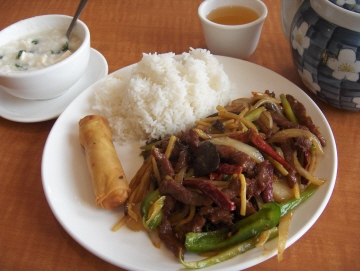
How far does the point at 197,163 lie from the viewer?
1.60 m

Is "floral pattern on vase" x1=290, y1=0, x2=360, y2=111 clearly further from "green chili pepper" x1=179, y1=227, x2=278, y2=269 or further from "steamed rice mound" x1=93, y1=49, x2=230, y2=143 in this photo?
"green chili pepper" x1=179, y1=227, x2=278, y2=269

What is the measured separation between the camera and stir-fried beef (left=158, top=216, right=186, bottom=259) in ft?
4.61

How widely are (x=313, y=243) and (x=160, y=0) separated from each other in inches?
97.5

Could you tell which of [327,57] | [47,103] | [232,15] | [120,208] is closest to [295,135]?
[327,57]

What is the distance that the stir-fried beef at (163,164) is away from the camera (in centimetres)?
162

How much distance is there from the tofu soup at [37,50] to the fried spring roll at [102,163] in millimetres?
538

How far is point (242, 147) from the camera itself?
1649mm

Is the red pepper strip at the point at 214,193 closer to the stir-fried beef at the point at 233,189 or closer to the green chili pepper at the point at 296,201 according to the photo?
the stir-fried beef at the point at 233,189

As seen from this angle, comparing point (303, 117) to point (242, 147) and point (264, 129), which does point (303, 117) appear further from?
point (242, 147)

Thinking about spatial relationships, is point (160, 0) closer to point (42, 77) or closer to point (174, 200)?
point (42, 77)

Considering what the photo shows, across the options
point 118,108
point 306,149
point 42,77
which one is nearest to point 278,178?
point 306,149

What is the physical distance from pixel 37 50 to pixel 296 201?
6.03ft

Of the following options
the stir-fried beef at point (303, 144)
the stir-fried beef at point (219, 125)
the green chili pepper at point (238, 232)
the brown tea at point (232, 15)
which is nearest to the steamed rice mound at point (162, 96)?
the stir-fried beef at point (219, 125)

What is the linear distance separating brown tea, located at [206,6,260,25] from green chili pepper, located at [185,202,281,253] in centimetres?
152
